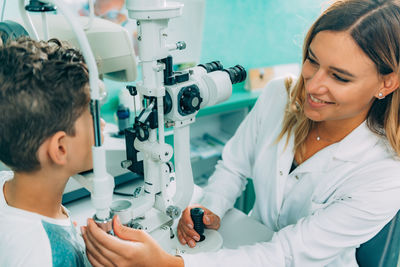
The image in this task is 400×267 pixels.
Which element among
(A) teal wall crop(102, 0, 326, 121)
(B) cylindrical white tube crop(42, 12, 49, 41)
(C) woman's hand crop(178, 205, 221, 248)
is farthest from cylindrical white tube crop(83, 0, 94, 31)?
(A) teal wall crop(102, 0, 326, 121)

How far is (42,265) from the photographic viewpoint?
67cm

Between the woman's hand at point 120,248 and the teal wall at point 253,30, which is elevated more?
the teal wall at point 253,30

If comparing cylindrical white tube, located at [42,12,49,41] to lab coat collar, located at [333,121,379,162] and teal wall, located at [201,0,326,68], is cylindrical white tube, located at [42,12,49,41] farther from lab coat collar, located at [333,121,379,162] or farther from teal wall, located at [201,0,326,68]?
teal wall, located at [201,0,326,68]

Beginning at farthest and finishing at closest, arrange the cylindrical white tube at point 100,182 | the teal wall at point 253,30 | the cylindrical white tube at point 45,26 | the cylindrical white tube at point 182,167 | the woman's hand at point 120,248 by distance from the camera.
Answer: the teal wall at point 253,30, the cylindrical white tube at point 45,26, the cylindrical white tube at point 182,167, the woman's hand at point 120,248, the cylindrical white tube at point 100,182

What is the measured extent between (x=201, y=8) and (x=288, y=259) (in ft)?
4.53

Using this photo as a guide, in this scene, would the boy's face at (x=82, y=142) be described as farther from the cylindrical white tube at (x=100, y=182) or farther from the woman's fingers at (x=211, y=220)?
the woman's fingers at (x=211, y=220)

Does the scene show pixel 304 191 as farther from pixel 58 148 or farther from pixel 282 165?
pixel 58 148

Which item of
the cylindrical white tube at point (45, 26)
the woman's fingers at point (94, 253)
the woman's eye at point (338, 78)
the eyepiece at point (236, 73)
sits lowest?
the woman's fingers at point (94, 253)

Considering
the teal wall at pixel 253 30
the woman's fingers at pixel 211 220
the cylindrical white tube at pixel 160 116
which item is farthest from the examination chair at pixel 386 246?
the teal wall at pixel 253 30

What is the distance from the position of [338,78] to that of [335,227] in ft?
1.32

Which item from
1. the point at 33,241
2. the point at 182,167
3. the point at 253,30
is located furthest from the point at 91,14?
the point at 253,30

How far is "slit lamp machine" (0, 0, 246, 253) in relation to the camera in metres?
0.66

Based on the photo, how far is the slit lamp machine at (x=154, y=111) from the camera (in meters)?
0.66

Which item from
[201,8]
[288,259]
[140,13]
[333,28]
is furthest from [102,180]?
[201,8]
